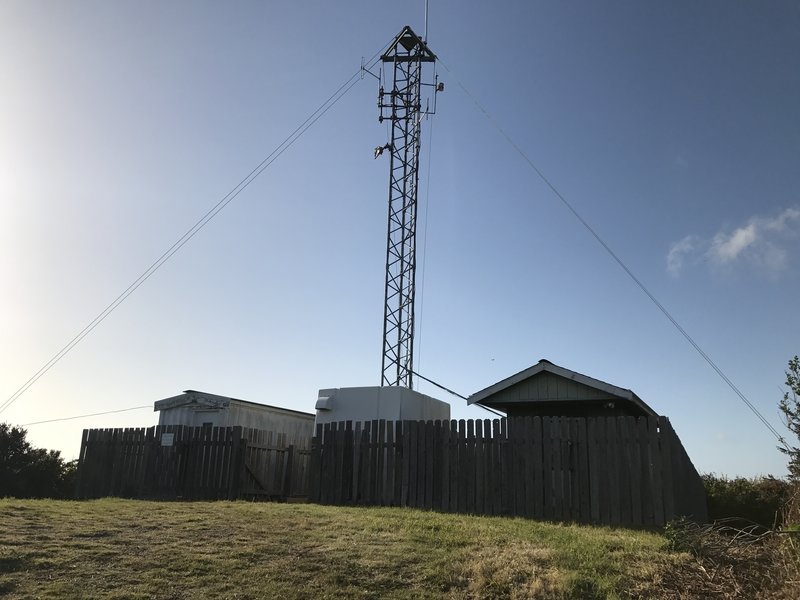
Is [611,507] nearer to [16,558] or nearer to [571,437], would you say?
[571,437]

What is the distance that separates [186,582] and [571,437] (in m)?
7.10

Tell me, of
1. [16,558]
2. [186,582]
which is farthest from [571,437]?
[16,558]

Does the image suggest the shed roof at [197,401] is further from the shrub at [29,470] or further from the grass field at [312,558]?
the grass field at [312,558]

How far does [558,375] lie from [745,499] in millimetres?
10206

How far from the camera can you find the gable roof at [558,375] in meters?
13.1

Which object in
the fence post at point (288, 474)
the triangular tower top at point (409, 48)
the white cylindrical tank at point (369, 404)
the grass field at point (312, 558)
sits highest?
the triangular tower top at point (409, 48)

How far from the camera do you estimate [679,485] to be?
1152 centimetres

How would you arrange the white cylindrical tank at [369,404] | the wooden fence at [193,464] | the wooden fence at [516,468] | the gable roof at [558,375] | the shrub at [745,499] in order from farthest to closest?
the shrub at [745,499], the white cylindrical tank at [369,404], the wooden fence at [193,464], the gable roof at [558,375], the wooden fence at [516,468]

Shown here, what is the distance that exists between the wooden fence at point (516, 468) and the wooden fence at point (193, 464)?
2.12 meters

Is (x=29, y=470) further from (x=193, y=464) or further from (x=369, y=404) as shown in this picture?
(x=369, y=404)

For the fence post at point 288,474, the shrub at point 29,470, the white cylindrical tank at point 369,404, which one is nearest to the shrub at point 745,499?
the white cylindrical tank at point 369,404

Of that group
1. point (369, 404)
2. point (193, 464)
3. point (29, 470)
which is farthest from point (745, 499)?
point (29, 470)

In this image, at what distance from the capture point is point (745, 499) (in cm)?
1983

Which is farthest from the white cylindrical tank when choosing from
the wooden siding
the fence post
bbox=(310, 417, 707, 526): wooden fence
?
the wooden siding
